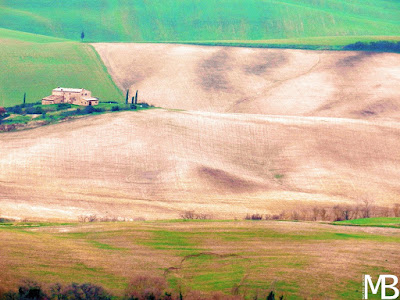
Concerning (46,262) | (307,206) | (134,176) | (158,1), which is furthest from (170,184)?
(158,1)

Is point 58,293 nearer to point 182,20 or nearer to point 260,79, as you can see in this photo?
point 260,79

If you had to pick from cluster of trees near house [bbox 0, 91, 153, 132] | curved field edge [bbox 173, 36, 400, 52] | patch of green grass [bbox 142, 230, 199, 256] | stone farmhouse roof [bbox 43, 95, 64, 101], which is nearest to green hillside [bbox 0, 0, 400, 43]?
curved field edge [bbox 173, 36, 400, 52]

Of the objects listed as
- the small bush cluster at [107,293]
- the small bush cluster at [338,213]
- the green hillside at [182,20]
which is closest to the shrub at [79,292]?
the small bush cluster at [107,293]

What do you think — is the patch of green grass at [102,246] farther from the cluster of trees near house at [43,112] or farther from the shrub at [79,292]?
the cluster of trees near house at [43,112]

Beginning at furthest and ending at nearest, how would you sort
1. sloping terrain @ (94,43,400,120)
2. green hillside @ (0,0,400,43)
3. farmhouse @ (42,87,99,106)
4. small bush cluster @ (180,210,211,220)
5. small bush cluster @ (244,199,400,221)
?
1. green hillside @ (0,0,400,43)
2. sloping terrain @ (94,43,400,120)
3. farmhouse @ (42,87,99,106)
4. small bush cluster @ (244,199,400,221)
5. small bush cluster @ (180,210,211,220)

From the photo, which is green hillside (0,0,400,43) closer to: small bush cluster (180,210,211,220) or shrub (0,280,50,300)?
small bush cluster (180,210,211,220)

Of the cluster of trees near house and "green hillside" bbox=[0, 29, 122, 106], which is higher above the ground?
"green hillside" bbox=[0, 29, 122, 106]
